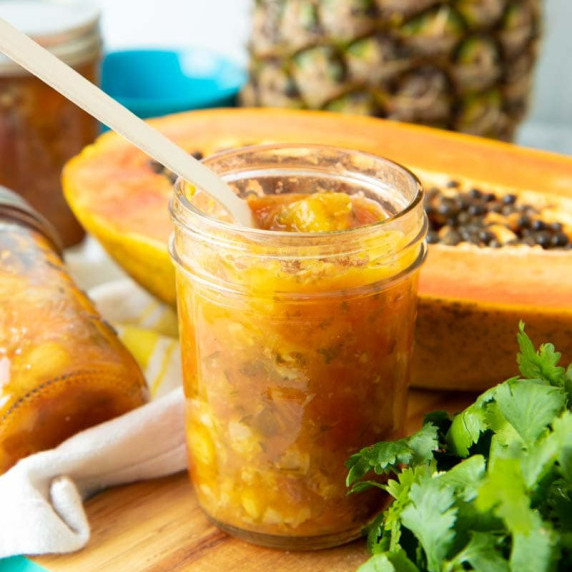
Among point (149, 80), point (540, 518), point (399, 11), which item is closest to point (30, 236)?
point (540, 518)

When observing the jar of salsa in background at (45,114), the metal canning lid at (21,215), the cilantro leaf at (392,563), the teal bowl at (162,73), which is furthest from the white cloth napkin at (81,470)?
the teal bowl at (162,73)

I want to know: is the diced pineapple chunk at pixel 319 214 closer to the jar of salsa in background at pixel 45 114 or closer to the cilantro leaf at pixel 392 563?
the cilantro leaf at pixel 392 563

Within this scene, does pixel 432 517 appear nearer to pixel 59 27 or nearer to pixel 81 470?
pixel 81 470

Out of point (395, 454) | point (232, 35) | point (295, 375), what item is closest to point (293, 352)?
point (295, 375)

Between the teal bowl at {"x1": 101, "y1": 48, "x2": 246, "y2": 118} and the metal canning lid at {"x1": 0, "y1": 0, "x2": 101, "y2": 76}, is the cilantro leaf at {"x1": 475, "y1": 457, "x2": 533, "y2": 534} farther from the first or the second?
the teal bowl at {"x1": 101, "y1": 48, "x2": 246, "y2": 118}

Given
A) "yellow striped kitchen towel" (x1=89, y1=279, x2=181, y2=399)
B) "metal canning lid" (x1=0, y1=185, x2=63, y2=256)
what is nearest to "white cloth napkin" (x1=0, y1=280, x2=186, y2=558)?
"yellow striped kitchen towel" (x1=89, y1=279, x2=181, y2=399)
